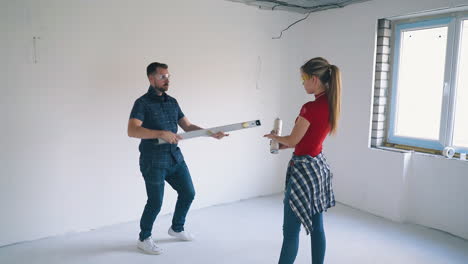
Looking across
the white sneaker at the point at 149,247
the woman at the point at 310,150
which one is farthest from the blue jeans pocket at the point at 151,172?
the woman at the point at 310,150

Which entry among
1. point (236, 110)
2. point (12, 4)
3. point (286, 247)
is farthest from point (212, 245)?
point (12, 4)

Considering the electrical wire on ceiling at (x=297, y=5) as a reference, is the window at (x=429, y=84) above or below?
below

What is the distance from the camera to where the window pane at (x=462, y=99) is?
307cm

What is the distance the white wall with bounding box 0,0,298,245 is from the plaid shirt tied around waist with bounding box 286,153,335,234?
178 cm

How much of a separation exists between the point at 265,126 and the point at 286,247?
229 cm

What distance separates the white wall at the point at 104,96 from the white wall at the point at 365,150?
1.80 ft

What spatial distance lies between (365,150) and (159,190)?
219cm

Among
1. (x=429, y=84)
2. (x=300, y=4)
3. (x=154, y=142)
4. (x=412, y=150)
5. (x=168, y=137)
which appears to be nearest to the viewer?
A: (x=168, y=137)

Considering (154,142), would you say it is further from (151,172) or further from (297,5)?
(297,5)

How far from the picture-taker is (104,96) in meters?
3.08

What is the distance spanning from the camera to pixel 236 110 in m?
3.90

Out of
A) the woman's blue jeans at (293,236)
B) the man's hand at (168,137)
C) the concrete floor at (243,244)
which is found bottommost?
the concrete floor at (243,244)

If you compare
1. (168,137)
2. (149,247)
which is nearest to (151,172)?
(168,137)

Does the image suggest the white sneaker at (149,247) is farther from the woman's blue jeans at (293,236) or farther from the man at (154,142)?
the woman's blue jeans at (293,236)
